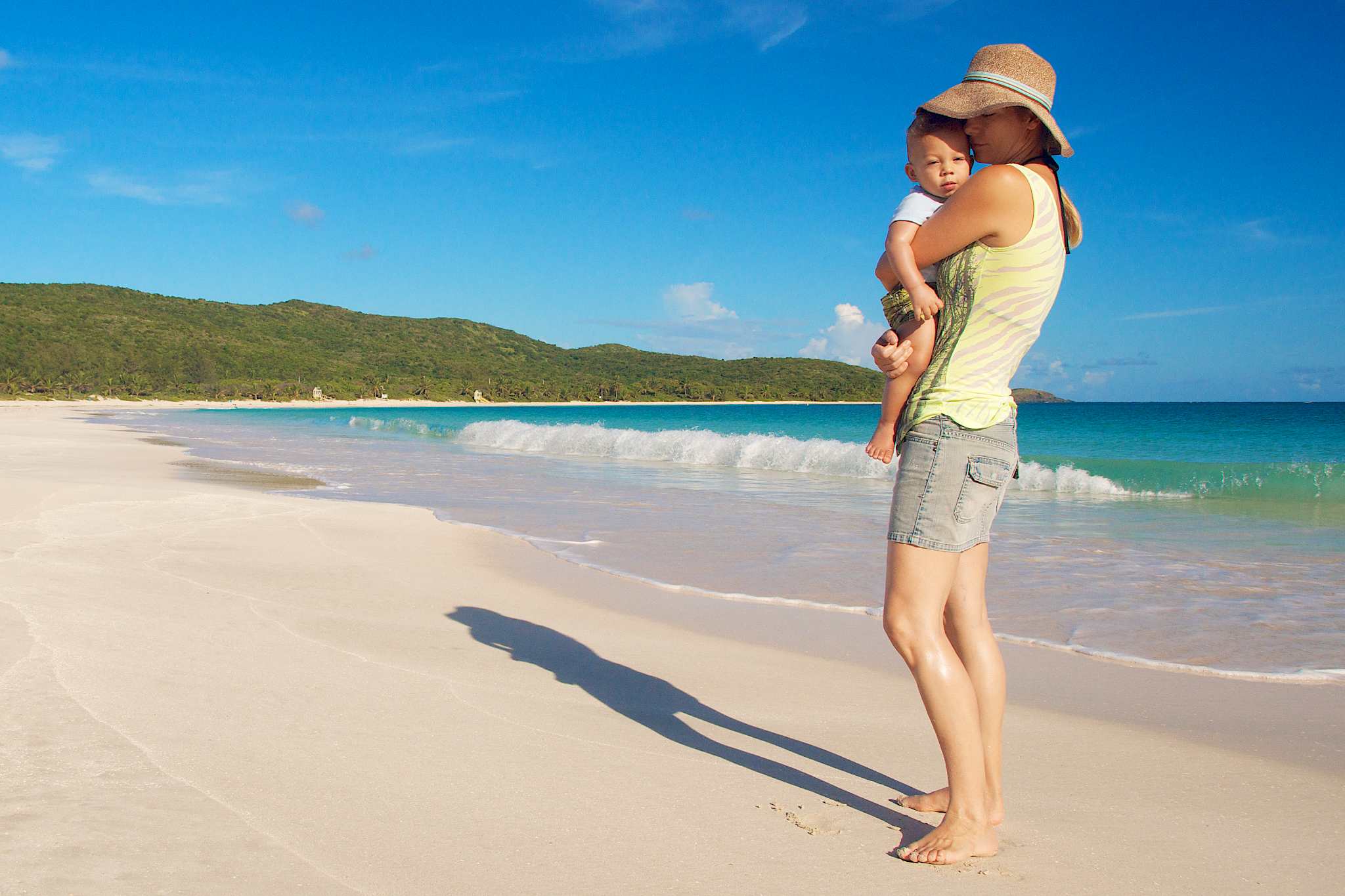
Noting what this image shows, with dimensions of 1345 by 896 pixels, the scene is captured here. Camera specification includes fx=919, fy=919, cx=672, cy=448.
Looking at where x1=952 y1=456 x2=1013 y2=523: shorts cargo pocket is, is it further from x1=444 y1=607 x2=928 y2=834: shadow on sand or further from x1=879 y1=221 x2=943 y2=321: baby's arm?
x1=444 y1=607 x2=928 y2=834: shadow on sand

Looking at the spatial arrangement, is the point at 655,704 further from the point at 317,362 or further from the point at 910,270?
the point at 317,362

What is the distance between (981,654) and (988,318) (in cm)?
95

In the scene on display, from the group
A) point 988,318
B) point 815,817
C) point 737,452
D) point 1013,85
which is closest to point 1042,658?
point 815,817

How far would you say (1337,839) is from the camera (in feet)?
8.39

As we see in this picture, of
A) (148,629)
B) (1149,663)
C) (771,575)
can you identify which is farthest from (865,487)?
(148,629)

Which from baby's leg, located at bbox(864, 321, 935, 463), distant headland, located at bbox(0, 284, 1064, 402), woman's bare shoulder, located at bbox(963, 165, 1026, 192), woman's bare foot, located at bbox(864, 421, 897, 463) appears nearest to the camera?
woman's bare shoulder, located at bbox(963, 165, 1026, 192)

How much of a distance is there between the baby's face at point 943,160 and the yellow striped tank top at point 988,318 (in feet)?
0.64

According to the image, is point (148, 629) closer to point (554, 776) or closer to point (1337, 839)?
point (554, 776)

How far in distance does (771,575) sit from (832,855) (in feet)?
14.1

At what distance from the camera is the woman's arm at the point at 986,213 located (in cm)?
217

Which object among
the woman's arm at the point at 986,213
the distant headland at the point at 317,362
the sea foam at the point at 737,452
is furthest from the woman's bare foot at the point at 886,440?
the distant headland at the point at 317,362

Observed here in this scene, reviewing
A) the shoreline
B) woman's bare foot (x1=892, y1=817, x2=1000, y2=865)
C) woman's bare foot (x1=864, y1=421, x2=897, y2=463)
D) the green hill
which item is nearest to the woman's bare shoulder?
woman's bare foot (x1=864, y1=421, x2=897, y2=463)

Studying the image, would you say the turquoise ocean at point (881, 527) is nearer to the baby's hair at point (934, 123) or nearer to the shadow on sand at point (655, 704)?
the shadow on sand at point (655, 704)

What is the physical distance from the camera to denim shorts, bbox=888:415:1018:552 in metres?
2.33
